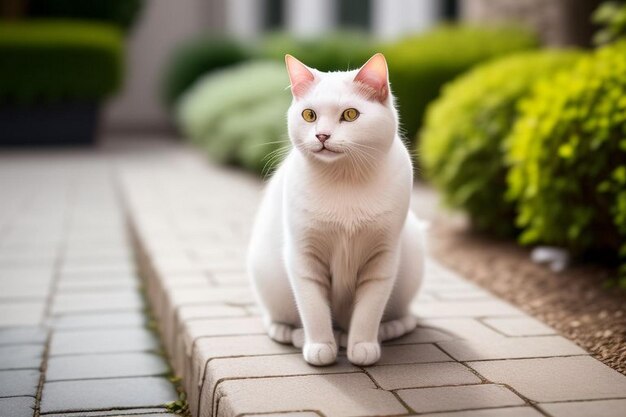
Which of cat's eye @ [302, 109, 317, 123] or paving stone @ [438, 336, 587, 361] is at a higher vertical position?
cat's eye @ [302, 109, 317, 123]

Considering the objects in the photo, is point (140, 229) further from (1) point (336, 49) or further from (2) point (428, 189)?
(1) point (336, 49)

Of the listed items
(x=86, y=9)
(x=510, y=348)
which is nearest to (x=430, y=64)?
(x=510, y=348)

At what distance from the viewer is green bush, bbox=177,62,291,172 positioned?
285 inches

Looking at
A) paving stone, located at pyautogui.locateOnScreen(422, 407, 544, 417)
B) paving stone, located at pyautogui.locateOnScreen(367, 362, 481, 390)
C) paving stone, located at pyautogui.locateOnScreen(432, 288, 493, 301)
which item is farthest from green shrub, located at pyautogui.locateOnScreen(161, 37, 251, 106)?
paving stone, located at pyautogui.locateOnScreen(422, 407, 544, 417)

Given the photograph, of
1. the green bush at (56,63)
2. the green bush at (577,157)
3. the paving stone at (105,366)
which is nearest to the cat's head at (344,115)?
the paving stone at (105,366)

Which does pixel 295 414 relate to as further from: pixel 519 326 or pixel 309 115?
pixel 519 326

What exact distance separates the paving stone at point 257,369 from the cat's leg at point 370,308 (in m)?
0.05

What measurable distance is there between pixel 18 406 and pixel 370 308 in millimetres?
1070

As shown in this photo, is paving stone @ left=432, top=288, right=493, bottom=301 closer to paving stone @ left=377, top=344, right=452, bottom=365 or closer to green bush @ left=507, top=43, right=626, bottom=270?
green bush @ left=507, top=43, right=626, bottom=270

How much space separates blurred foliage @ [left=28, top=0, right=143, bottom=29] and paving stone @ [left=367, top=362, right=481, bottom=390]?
438 inches

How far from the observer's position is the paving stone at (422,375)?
2266 millimetres

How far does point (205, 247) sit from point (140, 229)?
2.25ft

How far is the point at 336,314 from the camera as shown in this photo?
260 cm

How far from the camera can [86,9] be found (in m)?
12.5
